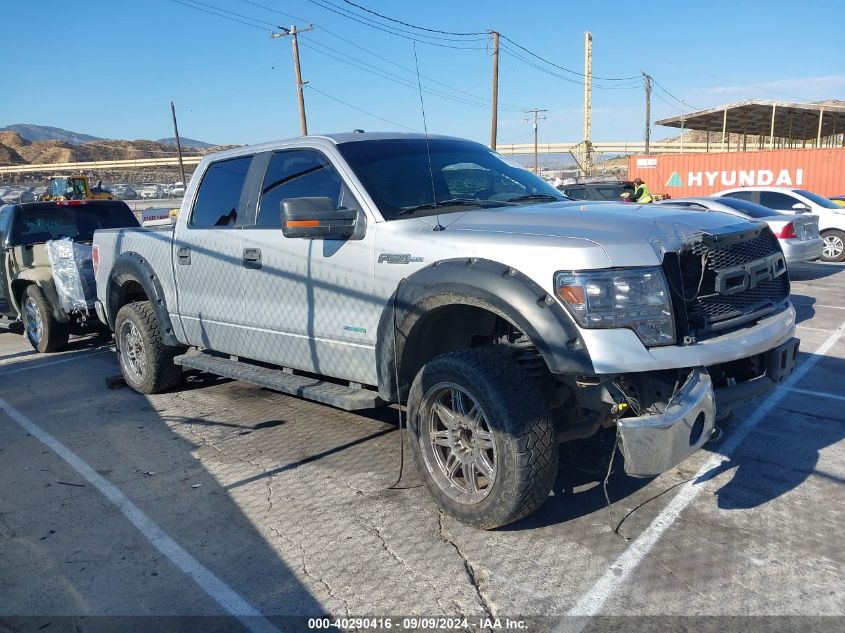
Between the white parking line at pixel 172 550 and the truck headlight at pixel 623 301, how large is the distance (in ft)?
6.24

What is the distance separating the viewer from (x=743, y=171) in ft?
86.4

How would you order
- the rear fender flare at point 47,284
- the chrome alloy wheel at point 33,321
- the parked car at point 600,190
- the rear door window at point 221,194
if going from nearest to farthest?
the rear door window at point 221,194
the rear fender flare at point 47,284
the chrome alloy wheel at point 33,321
the parked car at point 600,190

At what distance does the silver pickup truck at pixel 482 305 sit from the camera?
10.4 feet

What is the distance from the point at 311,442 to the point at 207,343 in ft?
4.11

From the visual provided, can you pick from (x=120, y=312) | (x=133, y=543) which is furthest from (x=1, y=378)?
(x=133, y=543)

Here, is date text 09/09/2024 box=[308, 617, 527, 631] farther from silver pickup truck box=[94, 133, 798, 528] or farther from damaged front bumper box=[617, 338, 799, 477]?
damaged front bumper box=[617, 338, 799, 477]

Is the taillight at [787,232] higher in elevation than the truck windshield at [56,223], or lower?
lower

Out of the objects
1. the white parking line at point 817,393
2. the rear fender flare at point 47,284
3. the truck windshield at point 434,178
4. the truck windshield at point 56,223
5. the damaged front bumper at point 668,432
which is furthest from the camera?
the truck windshield at point 56,223

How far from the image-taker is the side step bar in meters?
4.15

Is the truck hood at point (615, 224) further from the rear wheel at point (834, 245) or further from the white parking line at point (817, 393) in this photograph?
the rear wheel at point (834, 245)

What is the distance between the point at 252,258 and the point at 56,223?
531 cm

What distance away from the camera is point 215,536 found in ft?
12.2

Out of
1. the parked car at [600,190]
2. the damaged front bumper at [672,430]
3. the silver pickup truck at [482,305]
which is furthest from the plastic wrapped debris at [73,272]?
the parked car at [600,190]

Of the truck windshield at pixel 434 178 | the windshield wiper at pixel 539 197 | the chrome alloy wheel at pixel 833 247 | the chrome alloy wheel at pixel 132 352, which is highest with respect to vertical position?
the truck windshield at pixel 434 178
